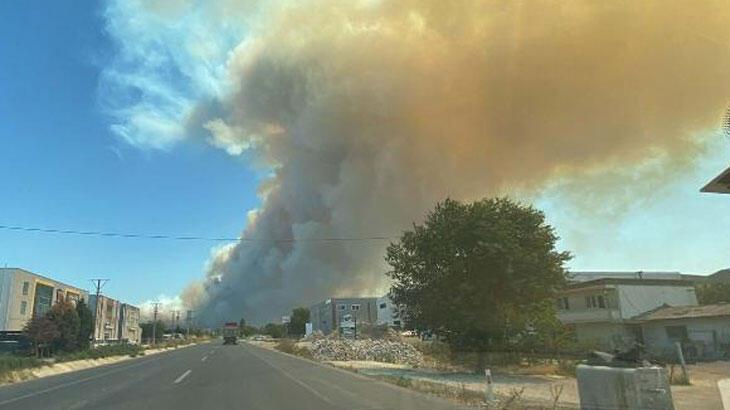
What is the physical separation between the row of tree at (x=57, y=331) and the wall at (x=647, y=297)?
57.6 metres

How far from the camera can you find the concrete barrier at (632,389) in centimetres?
1123

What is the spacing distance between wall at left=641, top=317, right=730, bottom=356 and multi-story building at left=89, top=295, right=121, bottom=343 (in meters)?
103

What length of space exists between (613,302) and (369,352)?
2260 centimetres

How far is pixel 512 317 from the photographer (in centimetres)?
3362

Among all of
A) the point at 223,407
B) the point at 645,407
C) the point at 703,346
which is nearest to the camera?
the point at 645,407

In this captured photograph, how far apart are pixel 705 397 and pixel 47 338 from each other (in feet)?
208

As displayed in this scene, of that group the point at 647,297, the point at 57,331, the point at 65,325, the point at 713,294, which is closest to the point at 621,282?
the point at 647,297

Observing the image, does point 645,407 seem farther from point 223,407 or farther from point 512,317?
point 512,317

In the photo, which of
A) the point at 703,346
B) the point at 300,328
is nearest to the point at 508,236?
the point at 703,346

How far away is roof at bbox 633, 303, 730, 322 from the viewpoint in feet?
146

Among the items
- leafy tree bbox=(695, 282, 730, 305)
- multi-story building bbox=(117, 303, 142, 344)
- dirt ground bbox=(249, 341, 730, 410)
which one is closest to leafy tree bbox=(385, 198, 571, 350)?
dirt ground bbox=(249, 341, 730, 410)

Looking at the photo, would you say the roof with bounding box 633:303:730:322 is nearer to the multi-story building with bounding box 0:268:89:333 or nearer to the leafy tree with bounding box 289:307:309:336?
the multi-story building with bounding box 0:268:89:333

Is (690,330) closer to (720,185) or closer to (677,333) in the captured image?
(677,333)

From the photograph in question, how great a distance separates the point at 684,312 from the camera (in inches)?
1909
